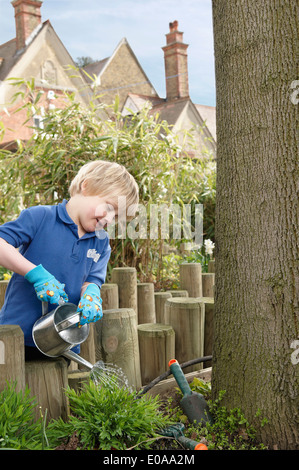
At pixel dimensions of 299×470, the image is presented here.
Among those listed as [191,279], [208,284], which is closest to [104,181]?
[191,279]

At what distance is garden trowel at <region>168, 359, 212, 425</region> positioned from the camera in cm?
182

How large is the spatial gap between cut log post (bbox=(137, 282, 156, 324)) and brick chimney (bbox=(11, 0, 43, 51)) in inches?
676

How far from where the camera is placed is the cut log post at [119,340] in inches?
79.8

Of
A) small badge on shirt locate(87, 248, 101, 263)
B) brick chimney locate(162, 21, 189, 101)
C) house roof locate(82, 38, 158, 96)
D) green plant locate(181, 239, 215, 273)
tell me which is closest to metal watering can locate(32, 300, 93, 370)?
small badge on shirt locate(87, 248, 101, 263)

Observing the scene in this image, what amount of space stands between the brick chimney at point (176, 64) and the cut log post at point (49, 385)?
2353 centimetres

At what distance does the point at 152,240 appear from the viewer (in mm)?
3555

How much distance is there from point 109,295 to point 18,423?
43.9 inches

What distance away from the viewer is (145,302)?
2.80m

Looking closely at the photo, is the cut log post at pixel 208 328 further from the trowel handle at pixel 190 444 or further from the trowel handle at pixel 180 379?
the trowel handle at pixel 190 444

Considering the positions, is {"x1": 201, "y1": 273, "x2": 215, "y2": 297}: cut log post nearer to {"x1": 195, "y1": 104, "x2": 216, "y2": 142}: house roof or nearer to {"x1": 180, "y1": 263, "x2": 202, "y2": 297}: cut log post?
{"x1": 180, "y1": 263, "x2": 202, "y2": 297}: cut log post


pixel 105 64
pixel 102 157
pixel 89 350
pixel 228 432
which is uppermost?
pixel 105 64

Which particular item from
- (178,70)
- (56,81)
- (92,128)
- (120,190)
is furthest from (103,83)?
(120,190)

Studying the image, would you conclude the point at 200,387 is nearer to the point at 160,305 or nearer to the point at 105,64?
the point at 160,305
